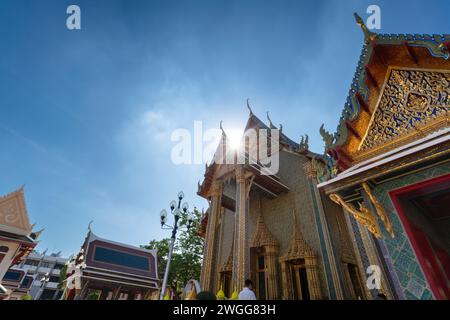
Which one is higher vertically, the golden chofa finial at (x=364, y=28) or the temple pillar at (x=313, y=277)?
the golden chofa finial at (x=364, y=28)

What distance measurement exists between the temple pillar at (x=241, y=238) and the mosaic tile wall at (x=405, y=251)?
5128 mm

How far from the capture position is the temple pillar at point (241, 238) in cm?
768

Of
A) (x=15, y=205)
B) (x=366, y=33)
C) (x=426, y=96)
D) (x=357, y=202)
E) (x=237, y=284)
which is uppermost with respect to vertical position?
(x=15, y=205)

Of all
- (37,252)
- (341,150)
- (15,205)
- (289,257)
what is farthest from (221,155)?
(37,252)

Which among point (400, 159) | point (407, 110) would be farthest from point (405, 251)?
point (407, 110)

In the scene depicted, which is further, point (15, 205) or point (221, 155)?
point (15, 205)

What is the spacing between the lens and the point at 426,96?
13.5ft

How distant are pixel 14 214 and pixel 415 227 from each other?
2198cm

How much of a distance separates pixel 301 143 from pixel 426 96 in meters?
6.97

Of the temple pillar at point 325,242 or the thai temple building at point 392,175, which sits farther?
the temple pillar at point 325,242

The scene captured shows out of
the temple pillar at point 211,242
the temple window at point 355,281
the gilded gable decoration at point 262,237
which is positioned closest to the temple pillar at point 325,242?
the temple window at point 355,281

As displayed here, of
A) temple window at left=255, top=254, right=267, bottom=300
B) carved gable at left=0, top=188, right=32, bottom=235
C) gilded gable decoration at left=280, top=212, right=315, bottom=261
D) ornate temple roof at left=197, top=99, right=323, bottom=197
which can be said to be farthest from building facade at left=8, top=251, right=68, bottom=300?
gilded gable decoration at left=280, top=212, right=315, bottom=261

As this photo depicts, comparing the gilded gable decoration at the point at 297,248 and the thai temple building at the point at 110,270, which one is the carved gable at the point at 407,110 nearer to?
the gilded gable decoration at the point at 297,248

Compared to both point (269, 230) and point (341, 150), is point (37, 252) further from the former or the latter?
point (341, 150)
